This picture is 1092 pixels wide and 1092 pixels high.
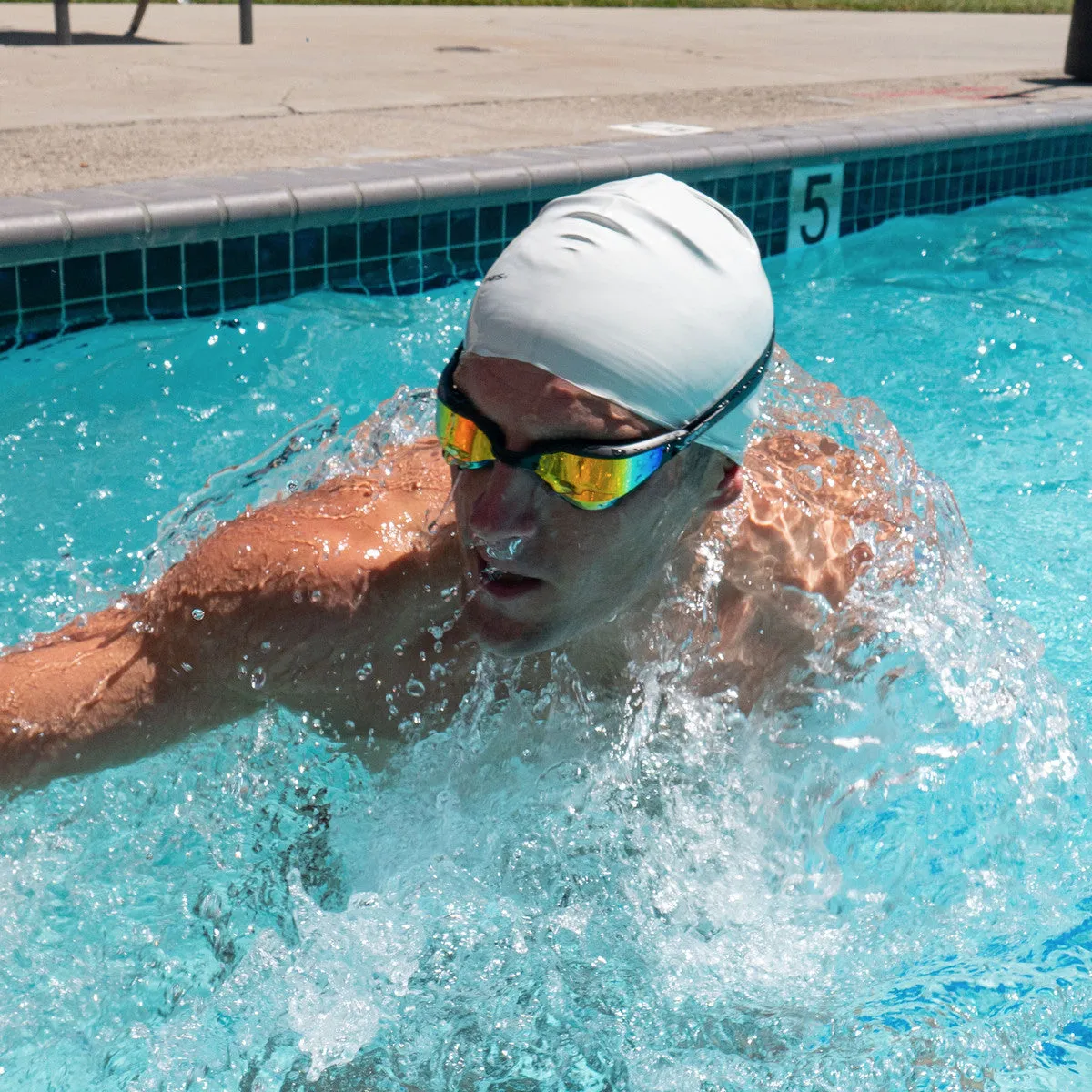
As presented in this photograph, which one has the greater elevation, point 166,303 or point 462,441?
point 462,441

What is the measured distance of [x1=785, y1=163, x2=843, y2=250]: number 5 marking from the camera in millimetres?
6523

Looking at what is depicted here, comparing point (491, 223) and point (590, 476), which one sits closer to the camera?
point (590, 476)

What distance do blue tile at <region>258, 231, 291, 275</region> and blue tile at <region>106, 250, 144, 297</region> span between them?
476 millimetres

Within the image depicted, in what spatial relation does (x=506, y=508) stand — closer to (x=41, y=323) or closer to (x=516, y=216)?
(x=41, y=323)

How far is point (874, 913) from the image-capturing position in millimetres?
2641

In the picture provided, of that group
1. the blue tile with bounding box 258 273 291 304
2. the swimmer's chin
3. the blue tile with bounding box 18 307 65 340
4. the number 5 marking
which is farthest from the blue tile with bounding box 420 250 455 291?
the swimmer's chin

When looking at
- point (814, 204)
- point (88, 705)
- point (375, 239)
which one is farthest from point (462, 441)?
point (814, 204)

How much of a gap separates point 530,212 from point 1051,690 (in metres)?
3.36

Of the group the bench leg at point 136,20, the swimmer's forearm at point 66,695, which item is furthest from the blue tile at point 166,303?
the bench leg at point 136,20

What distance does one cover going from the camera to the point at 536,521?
6.34 feet

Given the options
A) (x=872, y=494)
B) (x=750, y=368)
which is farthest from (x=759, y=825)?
(x=750, y=368)

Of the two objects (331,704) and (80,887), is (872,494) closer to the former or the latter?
(331,704)

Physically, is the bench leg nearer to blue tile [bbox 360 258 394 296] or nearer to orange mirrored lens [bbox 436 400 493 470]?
blue tile [bbox 360 258 394 296]

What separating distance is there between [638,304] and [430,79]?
7.20 meters
